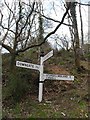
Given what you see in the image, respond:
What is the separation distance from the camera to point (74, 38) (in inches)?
516

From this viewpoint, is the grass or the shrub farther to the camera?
the shrub

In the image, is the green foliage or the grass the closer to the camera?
the grass

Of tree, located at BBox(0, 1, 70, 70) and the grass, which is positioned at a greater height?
tree, located at BBox(0, 1, 70, 70)

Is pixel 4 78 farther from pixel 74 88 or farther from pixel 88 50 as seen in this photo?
pixel 88 50

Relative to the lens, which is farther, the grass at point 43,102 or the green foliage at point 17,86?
the green foliage at point 17,86

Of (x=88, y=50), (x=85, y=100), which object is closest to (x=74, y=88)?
(x=85, y=100)

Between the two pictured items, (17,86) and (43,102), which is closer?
(43,102)

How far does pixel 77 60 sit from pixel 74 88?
7.41ft

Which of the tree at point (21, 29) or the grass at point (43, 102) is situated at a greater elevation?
the tree at point (21, 29)

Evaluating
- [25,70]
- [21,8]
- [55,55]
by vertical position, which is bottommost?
[25,70]

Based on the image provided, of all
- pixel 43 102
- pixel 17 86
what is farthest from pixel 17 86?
pixel 43 102

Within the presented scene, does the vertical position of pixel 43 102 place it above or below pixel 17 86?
below

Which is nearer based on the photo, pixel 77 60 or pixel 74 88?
pixel 74 88

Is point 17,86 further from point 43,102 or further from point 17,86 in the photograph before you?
point 43,102
